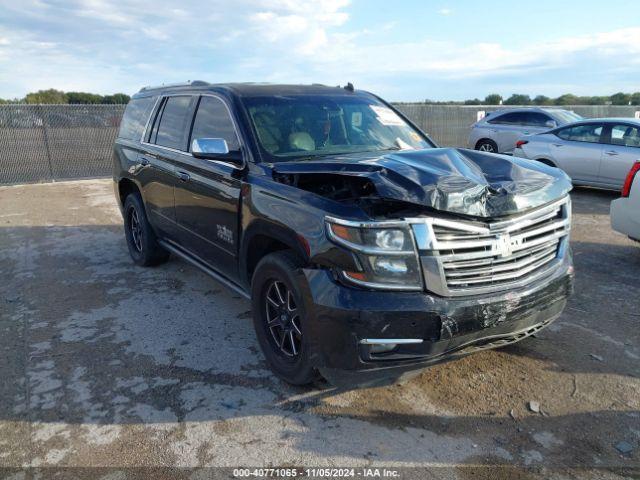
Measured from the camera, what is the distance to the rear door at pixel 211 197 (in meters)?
4.07

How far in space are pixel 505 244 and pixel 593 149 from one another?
325 inches

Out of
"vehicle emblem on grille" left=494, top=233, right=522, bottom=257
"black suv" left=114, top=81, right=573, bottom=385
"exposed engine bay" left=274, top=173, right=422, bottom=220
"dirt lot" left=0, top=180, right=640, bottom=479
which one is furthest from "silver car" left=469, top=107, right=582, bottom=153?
"exposed engine bay" left=274, top=173, right=422, bottom=220

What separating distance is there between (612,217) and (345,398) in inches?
176

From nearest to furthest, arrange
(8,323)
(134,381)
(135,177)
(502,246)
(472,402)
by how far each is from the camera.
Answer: (502,246) < (472,402) < (134,381) < (8,323) < (135,177)

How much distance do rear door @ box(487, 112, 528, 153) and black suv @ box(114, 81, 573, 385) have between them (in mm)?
11177

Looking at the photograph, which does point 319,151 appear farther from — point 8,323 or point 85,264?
point 85,264

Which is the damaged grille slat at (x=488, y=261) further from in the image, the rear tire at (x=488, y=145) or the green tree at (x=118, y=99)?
the green tree at (x=118, y=99)

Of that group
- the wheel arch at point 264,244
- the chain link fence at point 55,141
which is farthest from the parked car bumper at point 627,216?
the chain link fence at point 55,141

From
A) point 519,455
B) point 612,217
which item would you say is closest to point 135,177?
point 519,455

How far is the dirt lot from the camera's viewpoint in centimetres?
290

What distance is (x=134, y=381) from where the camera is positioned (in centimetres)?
369

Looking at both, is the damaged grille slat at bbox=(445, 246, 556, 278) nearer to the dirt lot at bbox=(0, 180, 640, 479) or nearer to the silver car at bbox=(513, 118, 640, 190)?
the dirt lot at bbox=(0, 180, 640, 479)

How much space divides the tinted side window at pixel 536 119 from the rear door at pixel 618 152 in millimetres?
4581

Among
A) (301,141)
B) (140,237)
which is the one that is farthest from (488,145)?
(301,141)
